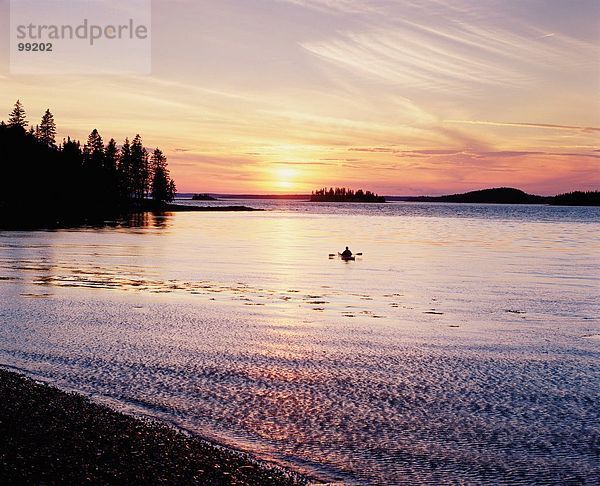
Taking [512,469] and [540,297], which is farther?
[540,297]

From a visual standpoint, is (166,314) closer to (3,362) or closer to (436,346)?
(3,362)

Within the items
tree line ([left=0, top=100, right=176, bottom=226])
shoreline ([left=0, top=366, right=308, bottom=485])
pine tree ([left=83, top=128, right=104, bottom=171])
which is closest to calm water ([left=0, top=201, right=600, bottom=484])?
shoreline ([left=0, top=366, right=308, bottom=485])

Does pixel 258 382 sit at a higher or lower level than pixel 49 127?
lower

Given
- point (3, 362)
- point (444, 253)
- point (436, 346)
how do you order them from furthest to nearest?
1. point (444, 253)
2. point (436, 346)
3. point (3, 362)

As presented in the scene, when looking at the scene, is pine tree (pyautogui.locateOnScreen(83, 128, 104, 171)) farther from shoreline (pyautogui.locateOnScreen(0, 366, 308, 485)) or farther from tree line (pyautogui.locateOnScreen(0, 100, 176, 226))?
shoreline (pyautogui.locateOnScreen(0, 366, 308, 485))

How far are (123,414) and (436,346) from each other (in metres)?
8.15

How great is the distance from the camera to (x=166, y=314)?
18906 millimetres

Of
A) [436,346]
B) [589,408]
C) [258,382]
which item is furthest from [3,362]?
[589,408]

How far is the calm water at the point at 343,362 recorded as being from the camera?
340 inches

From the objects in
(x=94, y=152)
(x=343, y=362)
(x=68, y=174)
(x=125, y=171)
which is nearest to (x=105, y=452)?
(x=343, y=362)

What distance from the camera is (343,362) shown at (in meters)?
13.4

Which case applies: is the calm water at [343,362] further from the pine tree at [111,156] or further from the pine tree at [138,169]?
the pine tree at [138,169]

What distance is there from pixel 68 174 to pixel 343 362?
111m

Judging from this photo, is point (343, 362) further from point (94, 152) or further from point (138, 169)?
point (138, 169)
